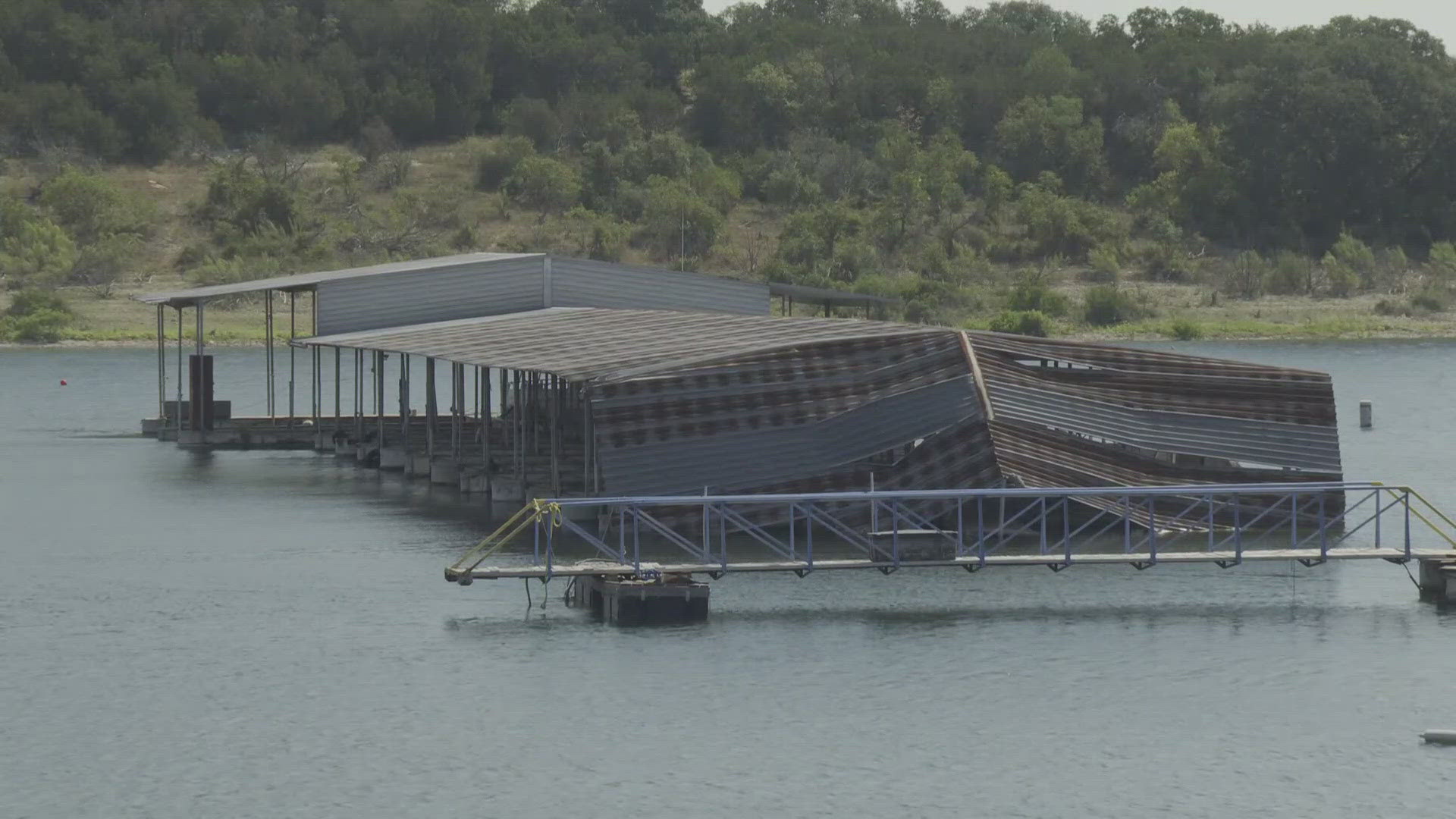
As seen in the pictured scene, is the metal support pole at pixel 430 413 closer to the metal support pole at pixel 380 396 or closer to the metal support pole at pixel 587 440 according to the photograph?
the metal support pole at pixel 380 396

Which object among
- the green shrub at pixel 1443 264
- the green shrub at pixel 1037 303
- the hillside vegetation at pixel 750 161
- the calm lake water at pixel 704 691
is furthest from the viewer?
the green shrub at pixel 1443 264

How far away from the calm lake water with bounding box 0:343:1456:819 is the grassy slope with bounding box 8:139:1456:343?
6795 centimetres

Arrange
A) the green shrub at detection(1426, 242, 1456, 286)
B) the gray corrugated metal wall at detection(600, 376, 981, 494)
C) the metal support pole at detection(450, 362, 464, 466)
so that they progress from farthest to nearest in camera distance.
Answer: the green shrub at detection(1426, 242, 1456, 286) → the metal support pole at detection(450, 362, 464, 466) → the gray corrugated metal wall at detection(600, 376, 981, 494)

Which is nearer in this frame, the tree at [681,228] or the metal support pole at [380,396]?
the metal support pole at [380,396]

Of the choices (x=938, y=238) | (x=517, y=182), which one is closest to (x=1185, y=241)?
(x=938, y=238)

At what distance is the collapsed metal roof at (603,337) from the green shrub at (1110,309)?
57297 millimetres

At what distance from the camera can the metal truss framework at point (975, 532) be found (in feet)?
124

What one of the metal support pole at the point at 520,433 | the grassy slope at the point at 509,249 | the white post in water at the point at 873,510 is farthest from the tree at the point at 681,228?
the white post in water at the point at 873,510

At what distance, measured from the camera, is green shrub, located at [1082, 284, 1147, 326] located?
376 feet

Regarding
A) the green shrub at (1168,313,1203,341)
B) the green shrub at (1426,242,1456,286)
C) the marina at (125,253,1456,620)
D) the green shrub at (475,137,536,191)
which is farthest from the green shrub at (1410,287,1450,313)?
the marina at (125,253,1456,620)

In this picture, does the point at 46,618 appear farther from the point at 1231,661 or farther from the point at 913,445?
the point at 1231,661

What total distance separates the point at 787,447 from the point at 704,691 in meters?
11.4

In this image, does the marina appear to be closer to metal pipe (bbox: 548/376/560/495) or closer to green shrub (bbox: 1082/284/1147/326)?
metal pipe (bbox: 548/376/560/495)

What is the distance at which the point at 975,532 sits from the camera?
1737 inches
